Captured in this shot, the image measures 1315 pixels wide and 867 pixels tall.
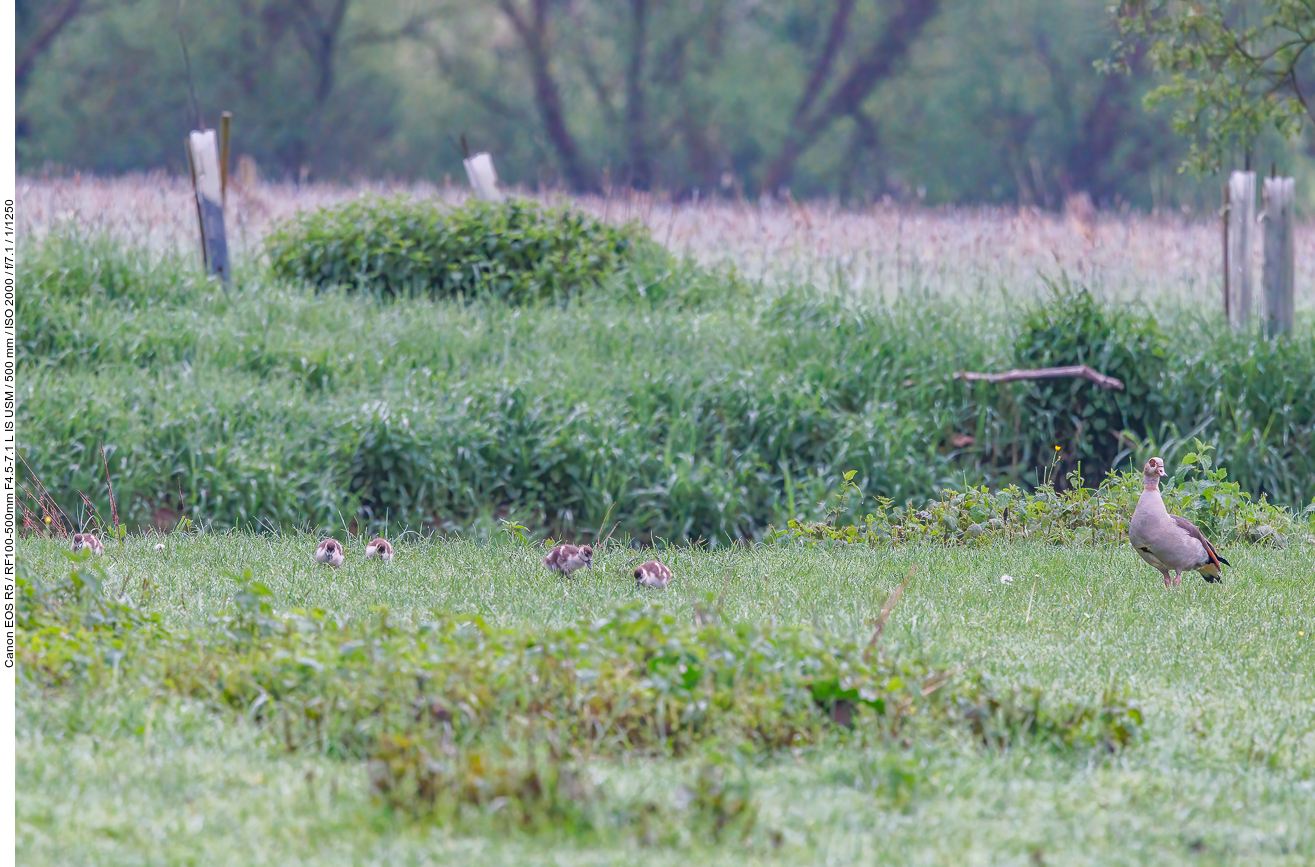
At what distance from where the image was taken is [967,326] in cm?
1121

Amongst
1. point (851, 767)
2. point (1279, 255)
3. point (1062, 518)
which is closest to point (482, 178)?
point (1279, 255)

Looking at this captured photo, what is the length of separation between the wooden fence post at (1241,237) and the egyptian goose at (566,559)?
6.70 meters

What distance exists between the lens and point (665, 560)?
7.70 meters

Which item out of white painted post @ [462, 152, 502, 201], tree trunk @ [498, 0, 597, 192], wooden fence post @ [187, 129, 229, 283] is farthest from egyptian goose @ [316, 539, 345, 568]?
tree trunk @ [498, 0, 597, 192]

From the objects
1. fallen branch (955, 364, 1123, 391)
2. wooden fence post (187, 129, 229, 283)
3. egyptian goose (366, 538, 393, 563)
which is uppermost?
wooden fence post (187, 129, 229, 283)

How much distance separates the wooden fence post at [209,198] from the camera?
1202 centimetres

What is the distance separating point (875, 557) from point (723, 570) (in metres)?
0.95

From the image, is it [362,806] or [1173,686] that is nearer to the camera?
[362,806]

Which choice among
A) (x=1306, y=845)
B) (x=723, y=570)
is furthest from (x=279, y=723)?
(x=723, y=570)

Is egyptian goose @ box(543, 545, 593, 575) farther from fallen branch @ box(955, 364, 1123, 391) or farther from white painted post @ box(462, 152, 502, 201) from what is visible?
white painted post @ box(462, 152, 502, 201)

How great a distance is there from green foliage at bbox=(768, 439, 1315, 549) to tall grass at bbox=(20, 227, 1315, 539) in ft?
3.01

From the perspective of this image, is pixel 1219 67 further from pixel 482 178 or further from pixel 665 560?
pixel 482 178

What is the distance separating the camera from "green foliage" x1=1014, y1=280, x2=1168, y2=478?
10250 millimetres

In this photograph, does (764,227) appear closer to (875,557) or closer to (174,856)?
(875,557)
